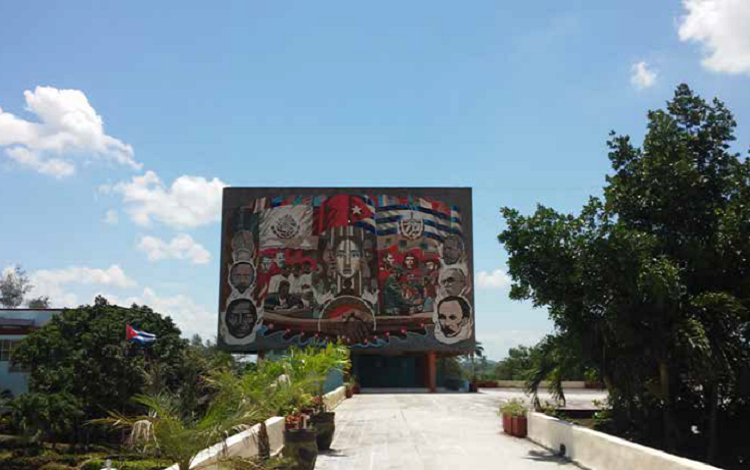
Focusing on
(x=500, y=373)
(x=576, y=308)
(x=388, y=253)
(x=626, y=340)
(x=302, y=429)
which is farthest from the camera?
(x=500, y=373)

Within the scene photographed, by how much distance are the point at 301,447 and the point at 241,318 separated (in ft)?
142

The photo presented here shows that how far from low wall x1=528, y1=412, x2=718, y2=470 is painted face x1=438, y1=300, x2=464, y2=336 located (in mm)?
35776

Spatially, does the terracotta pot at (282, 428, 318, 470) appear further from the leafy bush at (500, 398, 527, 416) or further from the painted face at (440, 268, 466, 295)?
the painted face at (440, 268, 466, 295)

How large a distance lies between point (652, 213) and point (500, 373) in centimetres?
6183

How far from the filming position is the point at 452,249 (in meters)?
56.2

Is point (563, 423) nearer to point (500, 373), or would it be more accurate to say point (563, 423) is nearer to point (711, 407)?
point (711, 407)

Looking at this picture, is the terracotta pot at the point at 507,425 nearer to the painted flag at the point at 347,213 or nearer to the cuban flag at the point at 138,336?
the cuban flag at the point at 138,336

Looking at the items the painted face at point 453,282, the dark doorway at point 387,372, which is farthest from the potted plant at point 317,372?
the dark doorway at point 387,372

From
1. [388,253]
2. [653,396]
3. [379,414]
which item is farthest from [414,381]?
[653,396]

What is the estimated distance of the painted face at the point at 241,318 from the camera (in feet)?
181

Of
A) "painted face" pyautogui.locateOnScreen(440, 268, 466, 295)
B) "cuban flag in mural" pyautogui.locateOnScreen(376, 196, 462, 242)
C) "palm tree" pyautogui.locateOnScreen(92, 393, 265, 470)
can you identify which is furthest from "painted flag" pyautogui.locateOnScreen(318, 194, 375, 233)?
"palm tree" pyautogui.locateOnScreen(92, 393, 265, 470)

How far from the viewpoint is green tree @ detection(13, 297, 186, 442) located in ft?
102

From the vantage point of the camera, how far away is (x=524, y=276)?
1759 cm

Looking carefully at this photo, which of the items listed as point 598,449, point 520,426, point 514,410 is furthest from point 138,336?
point 598,449
